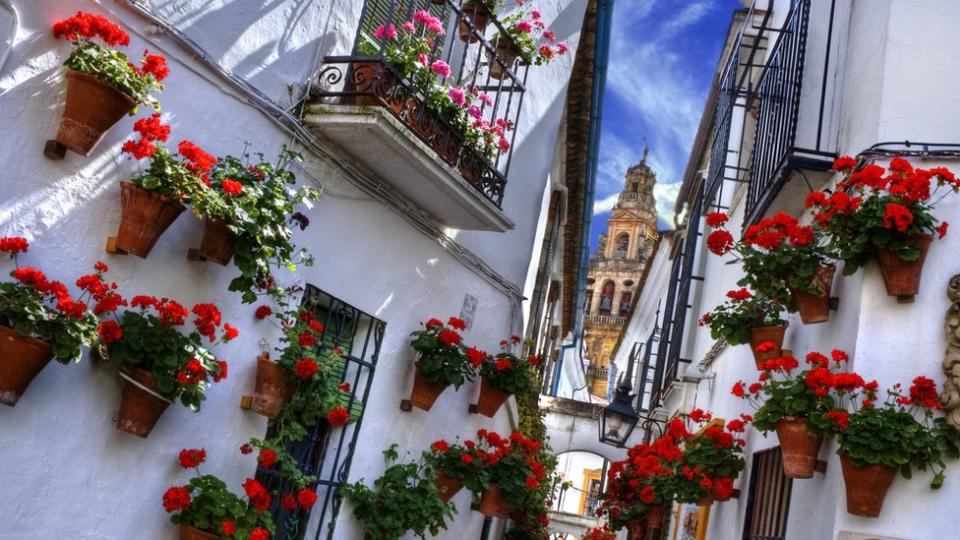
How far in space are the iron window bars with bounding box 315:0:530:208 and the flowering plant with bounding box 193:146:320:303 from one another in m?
0.91

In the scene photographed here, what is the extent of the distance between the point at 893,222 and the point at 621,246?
2598 inches

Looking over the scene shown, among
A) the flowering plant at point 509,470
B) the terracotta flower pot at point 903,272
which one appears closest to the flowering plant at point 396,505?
the flowering plant at point 509,470

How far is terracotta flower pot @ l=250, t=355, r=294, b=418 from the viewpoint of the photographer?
6.16 m

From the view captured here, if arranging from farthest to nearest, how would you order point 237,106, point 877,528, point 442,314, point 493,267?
point 493,267 < point 442,314 < point 237,106 < point 877,528

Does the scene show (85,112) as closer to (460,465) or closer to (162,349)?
(162,349)

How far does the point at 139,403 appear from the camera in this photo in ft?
16.7

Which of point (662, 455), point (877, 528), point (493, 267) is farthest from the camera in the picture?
point (493, 267)

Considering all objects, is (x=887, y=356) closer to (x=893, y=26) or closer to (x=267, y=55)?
Result: (x=893, y=26)

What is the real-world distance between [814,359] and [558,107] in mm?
5488

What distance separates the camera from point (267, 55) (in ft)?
20.4

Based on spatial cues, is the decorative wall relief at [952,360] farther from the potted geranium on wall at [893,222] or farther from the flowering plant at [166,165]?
the flowering plant at [166,165]

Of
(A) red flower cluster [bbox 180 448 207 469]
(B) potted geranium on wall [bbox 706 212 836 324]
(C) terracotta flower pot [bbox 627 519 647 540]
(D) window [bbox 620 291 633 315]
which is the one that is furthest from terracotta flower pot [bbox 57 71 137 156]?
(D) window [bbox 620 291 633 315]

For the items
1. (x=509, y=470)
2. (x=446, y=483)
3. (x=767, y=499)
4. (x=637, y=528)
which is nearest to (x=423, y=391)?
(x=446, y=483)

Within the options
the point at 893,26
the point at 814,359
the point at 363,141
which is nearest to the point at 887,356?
the point at 814,359
